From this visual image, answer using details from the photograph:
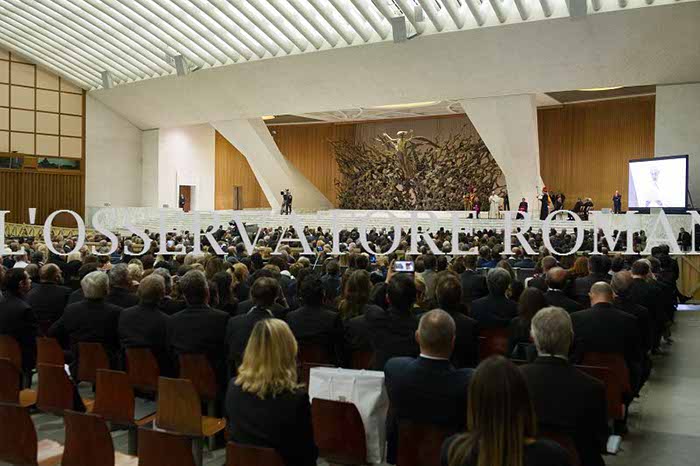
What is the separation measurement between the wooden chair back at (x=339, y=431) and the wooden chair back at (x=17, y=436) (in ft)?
4.12

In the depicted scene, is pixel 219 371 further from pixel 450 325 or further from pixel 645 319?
pixel 645 319

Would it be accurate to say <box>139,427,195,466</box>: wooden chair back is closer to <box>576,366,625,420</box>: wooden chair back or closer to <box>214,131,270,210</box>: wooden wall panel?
<box>576,366,625,420</box>: wooden chair back

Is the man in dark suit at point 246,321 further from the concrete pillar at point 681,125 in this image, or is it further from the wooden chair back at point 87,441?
the concrete pillar at point 681,125

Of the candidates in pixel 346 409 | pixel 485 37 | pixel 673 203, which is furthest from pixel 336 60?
pixel 346 409

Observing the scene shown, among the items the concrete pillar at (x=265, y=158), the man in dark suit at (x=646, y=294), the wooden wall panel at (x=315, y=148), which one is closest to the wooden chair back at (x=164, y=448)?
the man in dark suit at (x=646, y=294)

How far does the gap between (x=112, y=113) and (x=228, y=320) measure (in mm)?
25362

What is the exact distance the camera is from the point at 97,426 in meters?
→ 2.82

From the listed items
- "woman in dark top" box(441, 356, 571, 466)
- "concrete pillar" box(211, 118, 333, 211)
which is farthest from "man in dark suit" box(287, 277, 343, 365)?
"concrete pillar" box(211, 118, 333, 211)

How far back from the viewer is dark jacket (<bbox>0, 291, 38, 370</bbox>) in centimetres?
473

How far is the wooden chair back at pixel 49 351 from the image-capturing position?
4.38 metres

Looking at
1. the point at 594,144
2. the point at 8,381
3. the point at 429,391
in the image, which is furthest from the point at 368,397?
the point at 594,144

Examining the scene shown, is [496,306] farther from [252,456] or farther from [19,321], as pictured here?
[19,321]

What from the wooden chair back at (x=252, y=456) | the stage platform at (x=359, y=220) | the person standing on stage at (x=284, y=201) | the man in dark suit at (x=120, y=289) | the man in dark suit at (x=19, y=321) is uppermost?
the person standing on stage at (x=284, y=201)

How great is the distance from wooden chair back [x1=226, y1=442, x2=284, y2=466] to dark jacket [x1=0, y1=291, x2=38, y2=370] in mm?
2879
